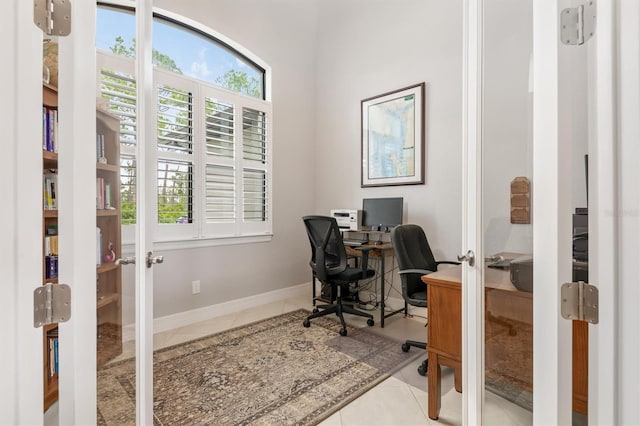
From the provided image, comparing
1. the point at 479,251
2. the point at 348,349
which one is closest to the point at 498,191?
the point at 479,251

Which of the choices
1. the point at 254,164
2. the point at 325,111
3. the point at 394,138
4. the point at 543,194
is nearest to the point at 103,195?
the point at 543,194

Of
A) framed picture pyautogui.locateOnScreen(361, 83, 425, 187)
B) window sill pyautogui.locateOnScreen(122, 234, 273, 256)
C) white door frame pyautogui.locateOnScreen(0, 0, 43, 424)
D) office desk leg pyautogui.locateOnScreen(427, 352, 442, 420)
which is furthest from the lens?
framed picture pyautogui.locateOnScreen(361, 83, 425, 187)

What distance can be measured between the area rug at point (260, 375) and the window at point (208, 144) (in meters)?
1.15

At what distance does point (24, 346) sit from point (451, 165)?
314 centimetres

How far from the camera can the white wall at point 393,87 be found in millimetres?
2973

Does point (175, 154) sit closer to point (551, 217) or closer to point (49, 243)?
point (49, 243)

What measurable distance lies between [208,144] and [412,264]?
7.70 ft

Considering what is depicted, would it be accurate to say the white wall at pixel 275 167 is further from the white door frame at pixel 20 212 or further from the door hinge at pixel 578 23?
the door hinge at pixel 578 23

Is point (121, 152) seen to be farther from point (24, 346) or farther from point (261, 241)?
point (261, 241)

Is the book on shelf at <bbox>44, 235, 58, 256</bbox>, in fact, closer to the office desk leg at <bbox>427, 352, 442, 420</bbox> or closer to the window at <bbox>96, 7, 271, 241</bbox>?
the office desk leg at <bbox>427, 352, 442, 420</bbox>

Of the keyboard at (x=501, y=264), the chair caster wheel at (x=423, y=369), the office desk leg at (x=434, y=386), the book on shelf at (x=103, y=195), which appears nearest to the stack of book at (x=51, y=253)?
the book on shelf at (x=103, y=195)

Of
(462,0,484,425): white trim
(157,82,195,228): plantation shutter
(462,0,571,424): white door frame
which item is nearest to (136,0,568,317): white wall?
(157,82,195,228): plantation shutter

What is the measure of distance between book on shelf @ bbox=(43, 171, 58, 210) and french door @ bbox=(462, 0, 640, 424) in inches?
48.6

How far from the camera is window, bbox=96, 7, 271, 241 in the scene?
2.84m
